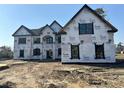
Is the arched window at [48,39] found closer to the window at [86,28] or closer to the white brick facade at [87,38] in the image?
the white brick facade at [87,38]

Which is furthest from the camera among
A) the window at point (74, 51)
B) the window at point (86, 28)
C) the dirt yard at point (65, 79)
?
the window at point (74, 51)

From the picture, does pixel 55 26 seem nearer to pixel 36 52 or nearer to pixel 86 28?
pixel 36 52

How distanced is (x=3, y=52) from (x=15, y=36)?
11.9m

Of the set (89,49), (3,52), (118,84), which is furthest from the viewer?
(3,52)

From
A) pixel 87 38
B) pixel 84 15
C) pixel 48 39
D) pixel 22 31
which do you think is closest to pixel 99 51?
pixel 87 38

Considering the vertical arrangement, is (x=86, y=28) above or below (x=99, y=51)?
above

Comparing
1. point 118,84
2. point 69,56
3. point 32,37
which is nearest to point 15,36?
point 32,37

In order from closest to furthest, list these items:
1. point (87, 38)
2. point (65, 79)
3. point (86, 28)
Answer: point (65, 79)
point (87, 38)
point (86, 28)

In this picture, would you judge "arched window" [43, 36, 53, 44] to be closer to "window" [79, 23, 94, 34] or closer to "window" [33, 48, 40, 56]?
"window" [33, 48, 40, 56]

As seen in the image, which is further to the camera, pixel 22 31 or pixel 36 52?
pixel 22 31

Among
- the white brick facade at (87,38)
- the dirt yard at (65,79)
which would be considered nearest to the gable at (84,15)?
the white brick facade at (87,38)

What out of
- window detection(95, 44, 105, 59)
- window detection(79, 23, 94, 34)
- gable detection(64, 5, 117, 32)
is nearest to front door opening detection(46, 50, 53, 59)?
gable detection(64, 5, 117, 32)
